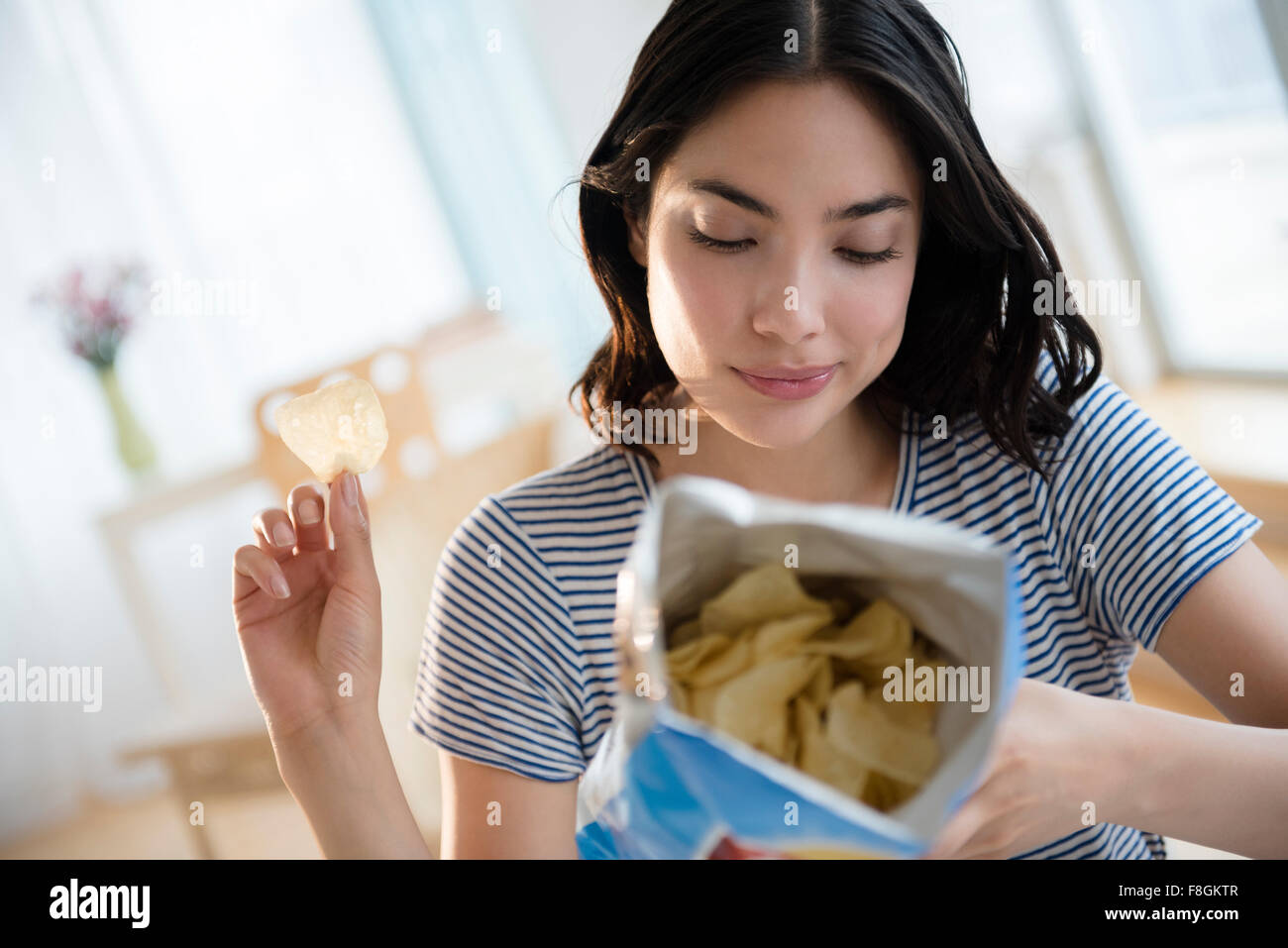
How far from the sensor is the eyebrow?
83 centimetres

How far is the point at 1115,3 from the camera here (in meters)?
3.27

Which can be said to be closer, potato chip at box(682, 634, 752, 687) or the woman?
potato chip at box(682, 634, 752, 687)

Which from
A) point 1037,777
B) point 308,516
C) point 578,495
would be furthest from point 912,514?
point 308,516

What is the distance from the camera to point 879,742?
0.49m

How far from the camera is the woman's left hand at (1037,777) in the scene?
63 centimetres

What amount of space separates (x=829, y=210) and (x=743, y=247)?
73 mm

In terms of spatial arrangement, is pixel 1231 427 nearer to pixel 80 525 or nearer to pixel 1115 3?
pixel 1115 3

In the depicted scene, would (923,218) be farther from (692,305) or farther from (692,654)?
(692,654)

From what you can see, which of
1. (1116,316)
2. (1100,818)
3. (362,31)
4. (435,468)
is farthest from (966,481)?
(362,31)

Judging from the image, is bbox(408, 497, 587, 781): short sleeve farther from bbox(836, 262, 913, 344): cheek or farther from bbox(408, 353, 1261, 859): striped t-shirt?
bbox(836, 262, 913, 344): cheek

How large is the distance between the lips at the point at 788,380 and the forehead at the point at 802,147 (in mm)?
128

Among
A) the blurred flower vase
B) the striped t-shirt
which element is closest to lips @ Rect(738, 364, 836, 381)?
the striped t-shirt
